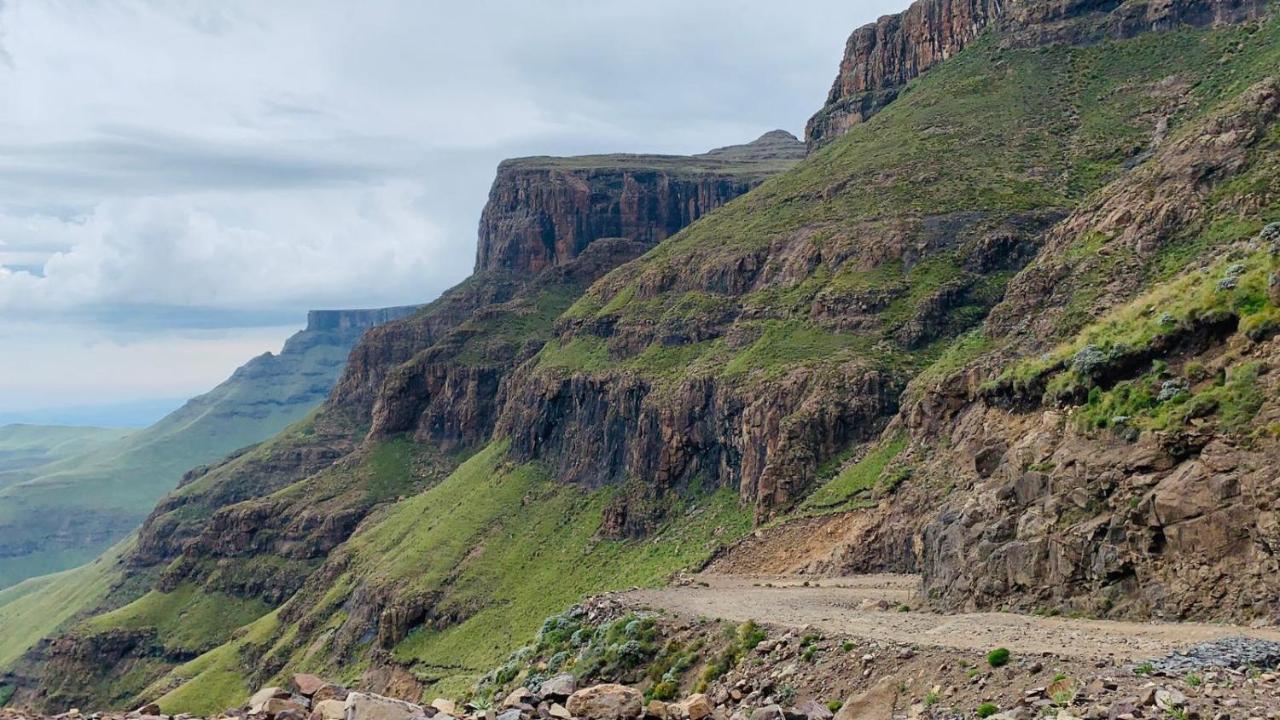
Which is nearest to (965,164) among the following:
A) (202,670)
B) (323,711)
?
(323,711)

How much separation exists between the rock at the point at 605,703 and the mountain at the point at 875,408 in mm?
6332

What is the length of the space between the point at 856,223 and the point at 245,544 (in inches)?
4385

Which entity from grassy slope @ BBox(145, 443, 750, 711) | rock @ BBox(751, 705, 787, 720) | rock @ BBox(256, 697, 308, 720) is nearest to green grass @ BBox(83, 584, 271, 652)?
grassy slope @ BBox(145, 443, 750, 711)

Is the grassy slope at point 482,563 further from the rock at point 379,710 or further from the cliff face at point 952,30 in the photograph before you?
the cliff face at point 952,30

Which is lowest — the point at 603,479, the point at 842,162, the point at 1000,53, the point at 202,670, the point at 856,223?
the point at 202,670

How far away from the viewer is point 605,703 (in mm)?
23859

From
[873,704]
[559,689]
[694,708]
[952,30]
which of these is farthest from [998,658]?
[952,30]

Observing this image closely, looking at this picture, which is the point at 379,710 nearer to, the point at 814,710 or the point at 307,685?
the point at 307,685

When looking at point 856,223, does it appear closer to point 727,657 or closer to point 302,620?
point 727,657

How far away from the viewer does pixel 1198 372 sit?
1233 inches

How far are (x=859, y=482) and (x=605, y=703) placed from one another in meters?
46.1

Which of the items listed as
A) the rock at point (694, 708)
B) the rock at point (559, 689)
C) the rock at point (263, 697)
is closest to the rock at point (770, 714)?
the rock at point (694, 708)

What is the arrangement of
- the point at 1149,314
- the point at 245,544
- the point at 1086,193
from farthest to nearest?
1. the point at 245,544
2. the point at 1086,193
3. the point at 1149,314

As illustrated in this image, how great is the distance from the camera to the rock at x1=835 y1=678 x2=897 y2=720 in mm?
23891
